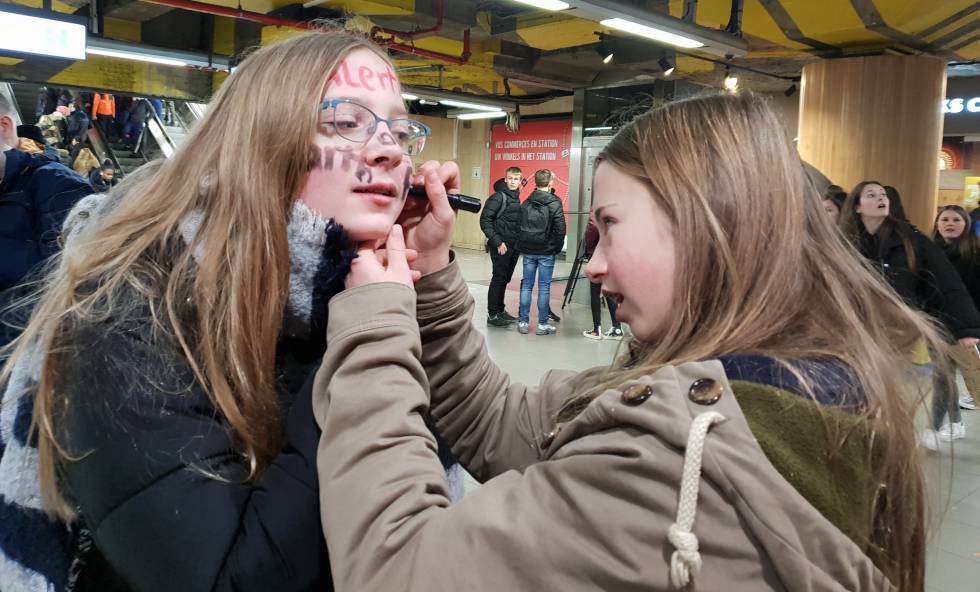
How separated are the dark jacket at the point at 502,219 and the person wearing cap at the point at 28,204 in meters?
4.77

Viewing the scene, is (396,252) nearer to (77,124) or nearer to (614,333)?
(614,333)

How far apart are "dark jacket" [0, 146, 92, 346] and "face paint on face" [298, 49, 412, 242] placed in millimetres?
1903

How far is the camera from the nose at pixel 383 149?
112 centimetres

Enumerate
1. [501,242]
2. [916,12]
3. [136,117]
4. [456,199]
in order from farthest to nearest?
[136,117], [501,242], [916,12], [456,199]

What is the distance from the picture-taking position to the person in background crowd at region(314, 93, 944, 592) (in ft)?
2.10

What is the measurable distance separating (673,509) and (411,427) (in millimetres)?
309

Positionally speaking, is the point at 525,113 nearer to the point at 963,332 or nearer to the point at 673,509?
the point at 963,332

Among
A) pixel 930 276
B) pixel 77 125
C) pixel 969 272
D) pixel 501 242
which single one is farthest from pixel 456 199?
pixel 77 125

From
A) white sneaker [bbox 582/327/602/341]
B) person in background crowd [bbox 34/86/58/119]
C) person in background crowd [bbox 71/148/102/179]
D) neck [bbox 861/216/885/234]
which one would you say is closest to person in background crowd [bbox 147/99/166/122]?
person in background crowd [bbox 34/86/58/119]

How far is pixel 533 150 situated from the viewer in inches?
580

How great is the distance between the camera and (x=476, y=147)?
16.0m

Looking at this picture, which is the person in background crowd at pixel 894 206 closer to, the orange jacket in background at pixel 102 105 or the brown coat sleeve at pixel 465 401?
the brown coat sleeve at pixel 465 401

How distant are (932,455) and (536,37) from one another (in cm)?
690

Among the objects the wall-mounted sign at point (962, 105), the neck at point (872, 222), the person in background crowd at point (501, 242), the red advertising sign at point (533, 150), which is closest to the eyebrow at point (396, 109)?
the neck at point (872, 222)
